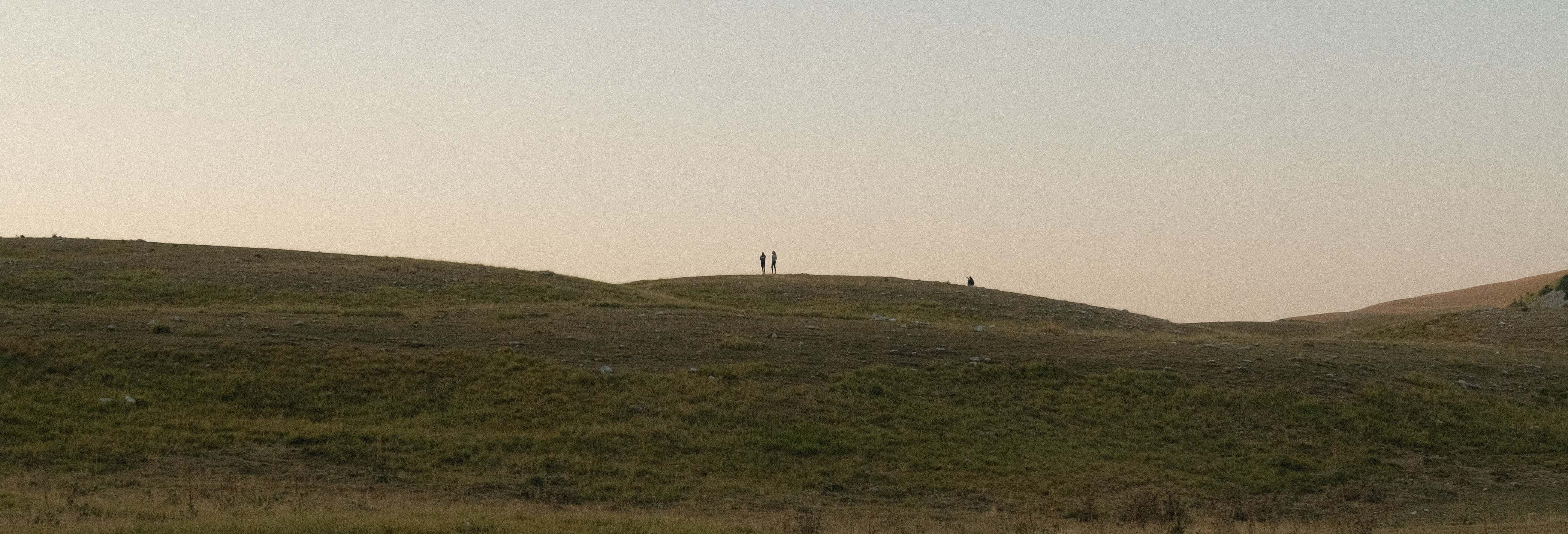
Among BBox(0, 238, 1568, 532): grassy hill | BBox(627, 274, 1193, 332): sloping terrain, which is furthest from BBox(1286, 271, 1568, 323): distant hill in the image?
BBox(0, 238, 1568, 532): grassy hill

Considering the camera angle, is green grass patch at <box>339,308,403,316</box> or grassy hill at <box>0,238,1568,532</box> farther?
green grass patch at <box>339,308,403,316</box>

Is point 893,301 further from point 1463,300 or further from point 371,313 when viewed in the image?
point 1463,300

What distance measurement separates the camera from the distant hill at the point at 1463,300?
278 feet

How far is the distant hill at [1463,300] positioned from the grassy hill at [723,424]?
54694 millimetres

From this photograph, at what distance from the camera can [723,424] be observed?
22.5m

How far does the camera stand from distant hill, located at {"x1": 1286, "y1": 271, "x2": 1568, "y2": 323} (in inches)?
3337

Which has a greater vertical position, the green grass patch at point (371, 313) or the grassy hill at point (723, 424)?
the green grass patch at point (371, 313)

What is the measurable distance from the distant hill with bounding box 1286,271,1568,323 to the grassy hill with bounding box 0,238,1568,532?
54694 mm

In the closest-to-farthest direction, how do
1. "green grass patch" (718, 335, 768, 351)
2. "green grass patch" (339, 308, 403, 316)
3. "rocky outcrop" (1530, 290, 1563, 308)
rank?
"green grass patch" (718, 335, 768, 351)
"green grass patch" (339, 308, 403, 316)
"rocky outcrop" (1530, 290, 1563, 308)

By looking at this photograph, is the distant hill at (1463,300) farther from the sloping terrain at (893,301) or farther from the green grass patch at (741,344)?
the green grass patch at (741,344)

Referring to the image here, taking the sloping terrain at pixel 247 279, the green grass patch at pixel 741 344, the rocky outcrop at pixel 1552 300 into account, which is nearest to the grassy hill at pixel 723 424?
the green grass patch at pixel 741 344

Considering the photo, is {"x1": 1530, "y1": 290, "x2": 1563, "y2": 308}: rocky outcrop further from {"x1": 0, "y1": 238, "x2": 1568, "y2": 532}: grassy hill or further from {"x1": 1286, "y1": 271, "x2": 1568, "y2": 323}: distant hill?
{"x1": 0, "y1": 238, "x2": 1568, "y2": 532}: grassy hill

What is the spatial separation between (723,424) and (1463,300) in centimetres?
9379

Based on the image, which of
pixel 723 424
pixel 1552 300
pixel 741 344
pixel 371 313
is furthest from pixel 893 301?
pixel 1552 300
